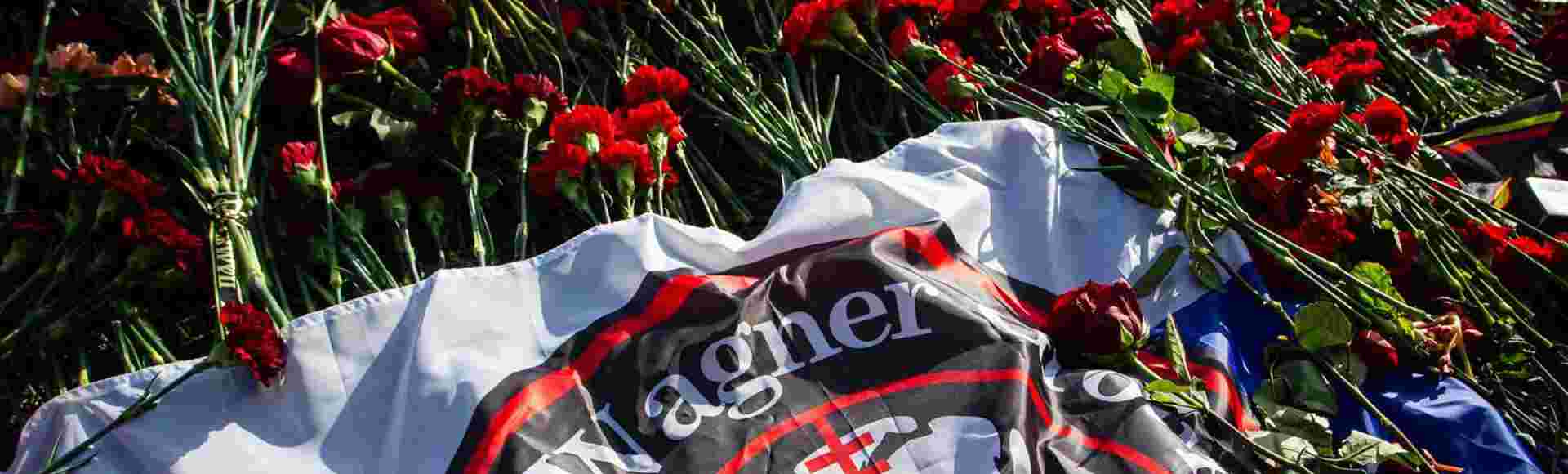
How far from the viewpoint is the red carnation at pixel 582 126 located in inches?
61.5

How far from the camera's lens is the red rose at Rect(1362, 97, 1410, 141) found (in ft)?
5.54

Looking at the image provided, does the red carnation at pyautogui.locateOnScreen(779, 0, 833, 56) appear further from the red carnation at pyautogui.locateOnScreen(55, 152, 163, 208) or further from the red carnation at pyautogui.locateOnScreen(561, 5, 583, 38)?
the red carnation at pyautogui.locateOnScreen(55, 152, 163, 208)

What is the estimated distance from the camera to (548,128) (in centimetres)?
170

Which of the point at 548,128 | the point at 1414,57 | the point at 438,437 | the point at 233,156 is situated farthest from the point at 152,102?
the point at 1414,57

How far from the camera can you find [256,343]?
126 cm

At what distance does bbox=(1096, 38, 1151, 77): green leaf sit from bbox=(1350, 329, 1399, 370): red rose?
51 centimetres

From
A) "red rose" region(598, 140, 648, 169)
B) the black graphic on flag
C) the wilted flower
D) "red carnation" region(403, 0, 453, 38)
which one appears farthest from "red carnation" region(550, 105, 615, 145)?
the wilted flower

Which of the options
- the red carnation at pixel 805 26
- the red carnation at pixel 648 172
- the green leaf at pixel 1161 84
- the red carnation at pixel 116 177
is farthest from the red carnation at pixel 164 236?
the green leaf at pixel 1161 84

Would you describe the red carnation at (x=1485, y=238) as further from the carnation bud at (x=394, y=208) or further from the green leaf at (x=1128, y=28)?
the carnation bud at (x=394, y=208)

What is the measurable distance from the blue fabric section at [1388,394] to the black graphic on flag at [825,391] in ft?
0.26

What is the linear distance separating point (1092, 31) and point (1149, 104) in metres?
0.22

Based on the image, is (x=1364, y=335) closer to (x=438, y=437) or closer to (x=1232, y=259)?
(x=1232, y=259)

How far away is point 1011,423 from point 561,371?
1.57 feet

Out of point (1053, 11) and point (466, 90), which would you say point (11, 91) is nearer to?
point (466, 90)
